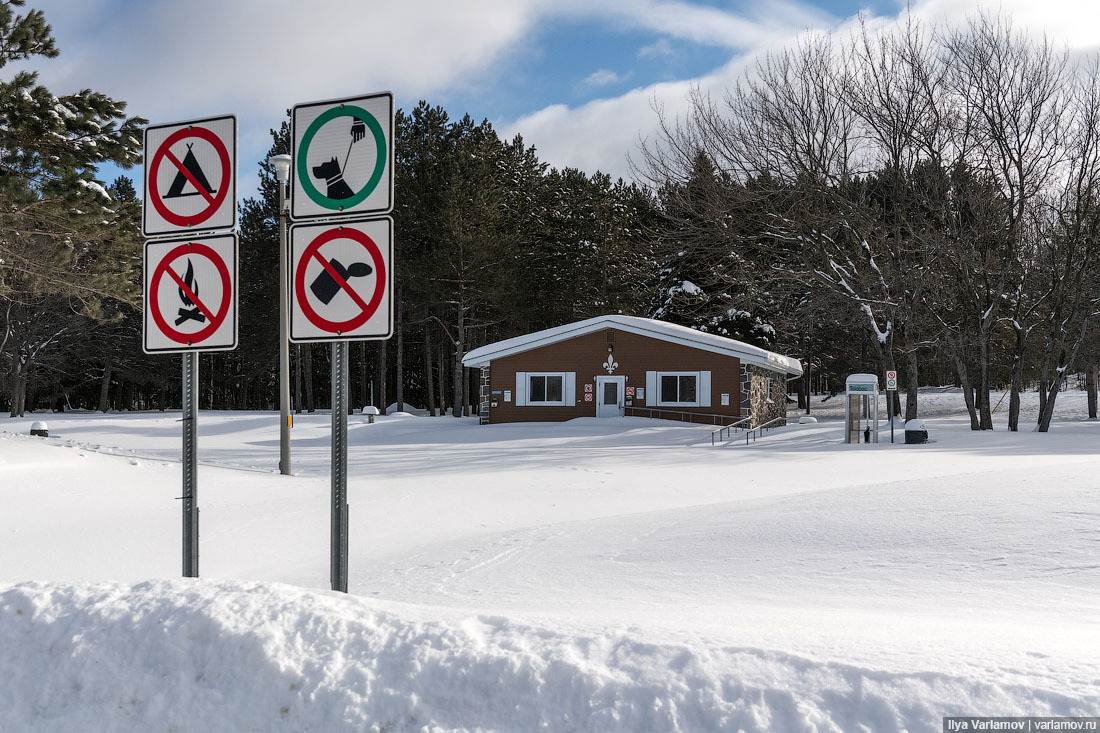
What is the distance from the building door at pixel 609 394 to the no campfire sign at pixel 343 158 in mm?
30338

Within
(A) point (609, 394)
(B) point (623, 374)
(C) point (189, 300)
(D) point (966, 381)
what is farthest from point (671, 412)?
(C) point (189, 300)

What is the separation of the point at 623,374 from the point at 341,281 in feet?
100

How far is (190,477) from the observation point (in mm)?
4906

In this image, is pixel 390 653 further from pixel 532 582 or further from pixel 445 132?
pixel 445 132

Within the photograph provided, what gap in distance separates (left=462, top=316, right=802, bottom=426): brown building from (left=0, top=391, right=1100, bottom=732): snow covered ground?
55.9 ft

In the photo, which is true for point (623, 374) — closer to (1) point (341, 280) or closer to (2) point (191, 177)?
(2) point (191, 177)

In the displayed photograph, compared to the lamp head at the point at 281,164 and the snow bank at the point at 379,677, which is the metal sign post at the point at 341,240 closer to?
the snow bank at the point at 379,677

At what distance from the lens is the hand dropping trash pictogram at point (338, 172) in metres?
4.55

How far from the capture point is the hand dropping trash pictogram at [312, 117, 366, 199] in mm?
4555

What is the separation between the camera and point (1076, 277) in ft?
→ 94.7

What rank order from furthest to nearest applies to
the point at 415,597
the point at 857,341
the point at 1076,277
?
the point at 857,341 → the point at 1076,277 → the point at 415,597

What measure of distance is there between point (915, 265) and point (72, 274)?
2694 cm

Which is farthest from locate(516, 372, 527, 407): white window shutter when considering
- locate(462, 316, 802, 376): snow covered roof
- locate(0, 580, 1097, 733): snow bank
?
locate(0, 580, 1097, 733): snow bank

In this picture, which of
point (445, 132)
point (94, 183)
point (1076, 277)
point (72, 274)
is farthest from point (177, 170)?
point (445, 132)
